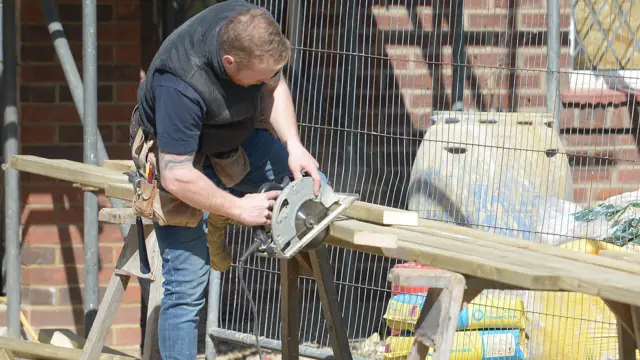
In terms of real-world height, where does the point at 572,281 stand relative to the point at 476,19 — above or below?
below

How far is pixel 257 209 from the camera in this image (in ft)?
11.4

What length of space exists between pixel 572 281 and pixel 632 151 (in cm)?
306

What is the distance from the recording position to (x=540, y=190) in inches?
204

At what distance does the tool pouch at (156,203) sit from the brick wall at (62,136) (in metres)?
1.77

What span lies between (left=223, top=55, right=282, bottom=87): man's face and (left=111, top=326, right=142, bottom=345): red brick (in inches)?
102

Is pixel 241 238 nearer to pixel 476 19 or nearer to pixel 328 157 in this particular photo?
pixel 328 157

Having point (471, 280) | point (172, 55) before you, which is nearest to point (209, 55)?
point (172, 55)

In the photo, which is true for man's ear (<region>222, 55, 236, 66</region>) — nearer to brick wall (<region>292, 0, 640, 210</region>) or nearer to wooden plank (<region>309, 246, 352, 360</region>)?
wooden plank (<region>309, 246, 352, 360</region>)

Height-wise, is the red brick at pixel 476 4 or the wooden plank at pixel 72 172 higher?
the red brick at pixel 476 4

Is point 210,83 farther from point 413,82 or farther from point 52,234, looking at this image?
point 52,234

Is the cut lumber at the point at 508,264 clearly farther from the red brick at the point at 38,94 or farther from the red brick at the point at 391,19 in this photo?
the red brick at the point at 38,94

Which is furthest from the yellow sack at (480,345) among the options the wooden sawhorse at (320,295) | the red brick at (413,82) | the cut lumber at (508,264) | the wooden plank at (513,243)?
the red brick at (413,82)

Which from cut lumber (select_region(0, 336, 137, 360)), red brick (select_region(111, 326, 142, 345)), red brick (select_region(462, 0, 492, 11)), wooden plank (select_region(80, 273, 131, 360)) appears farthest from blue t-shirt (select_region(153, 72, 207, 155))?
red brick (select_region(462, 0, 492, 11))

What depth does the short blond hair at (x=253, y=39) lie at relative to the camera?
344 centimetres
